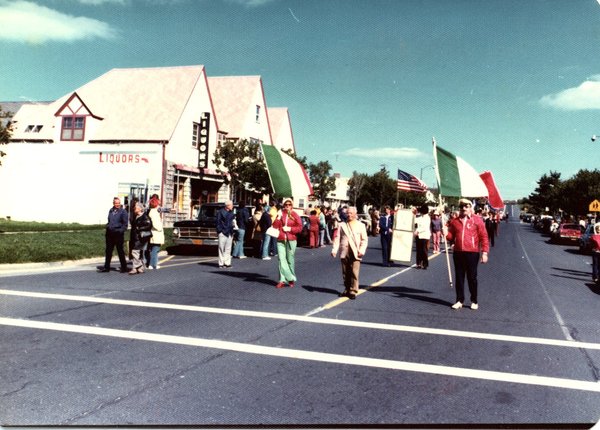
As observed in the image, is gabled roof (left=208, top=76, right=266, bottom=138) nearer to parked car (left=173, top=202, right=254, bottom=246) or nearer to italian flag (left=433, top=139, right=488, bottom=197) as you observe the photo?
parked car (left=173, top=202, right=254, bottom=246)

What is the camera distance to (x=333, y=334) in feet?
21.1

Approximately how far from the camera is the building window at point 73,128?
31594 mm

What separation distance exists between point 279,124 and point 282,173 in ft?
121

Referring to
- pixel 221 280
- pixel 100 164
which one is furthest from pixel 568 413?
pixel 100 164

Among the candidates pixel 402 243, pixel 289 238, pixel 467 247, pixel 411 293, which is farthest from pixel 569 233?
pixel 289 238

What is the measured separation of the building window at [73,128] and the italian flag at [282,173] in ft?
75.3

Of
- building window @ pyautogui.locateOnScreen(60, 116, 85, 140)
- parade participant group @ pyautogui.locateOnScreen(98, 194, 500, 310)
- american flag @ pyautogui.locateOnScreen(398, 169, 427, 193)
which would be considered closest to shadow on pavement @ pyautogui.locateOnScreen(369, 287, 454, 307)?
parade participant group @ pyautogui.locateOnScreen(98, 194, 500, 310)

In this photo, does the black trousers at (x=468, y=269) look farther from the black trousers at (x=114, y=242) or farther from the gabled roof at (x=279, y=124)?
the gabled roof at (x=279, y=124)

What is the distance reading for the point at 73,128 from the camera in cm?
3175

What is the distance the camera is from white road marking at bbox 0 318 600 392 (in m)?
4.81

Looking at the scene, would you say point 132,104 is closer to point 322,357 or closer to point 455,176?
point 455,176

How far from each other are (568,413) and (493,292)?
683 centimetres

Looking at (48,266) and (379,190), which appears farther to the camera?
(379,190)

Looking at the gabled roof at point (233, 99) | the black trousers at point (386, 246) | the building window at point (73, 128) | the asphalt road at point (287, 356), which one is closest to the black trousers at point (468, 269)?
the asphalt road at point (287, 356)
